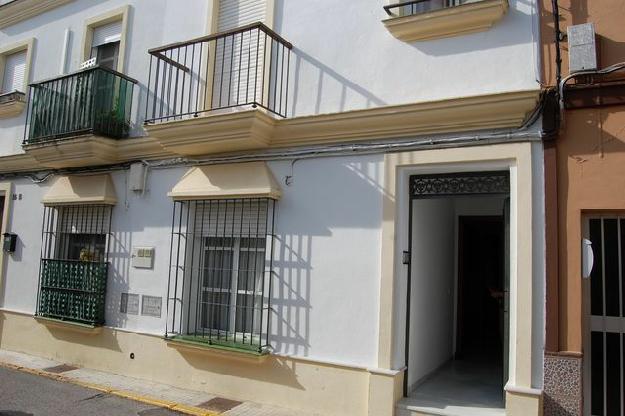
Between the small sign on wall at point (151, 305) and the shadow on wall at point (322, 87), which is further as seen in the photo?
the small sign on wall at point (151, 305)

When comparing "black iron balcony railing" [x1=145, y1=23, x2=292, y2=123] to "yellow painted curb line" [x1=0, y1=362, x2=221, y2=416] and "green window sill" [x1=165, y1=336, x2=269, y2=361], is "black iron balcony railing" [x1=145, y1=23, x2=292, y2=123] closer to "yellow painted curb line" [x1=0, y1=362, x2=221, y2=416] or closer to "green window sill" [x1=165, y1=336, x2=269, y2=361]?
"green window sill" [x1=165, y1=336, x2=269, y2=361]

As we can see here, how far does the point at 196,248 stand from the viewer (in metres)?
6.93

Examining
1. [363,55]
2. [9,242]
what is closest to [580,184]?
[363,55]

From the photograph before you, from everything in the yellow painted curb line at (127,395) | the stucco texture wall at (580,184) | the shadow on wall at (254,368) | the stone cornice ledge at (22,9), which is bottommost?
the yellow painted curb line at (127,395)

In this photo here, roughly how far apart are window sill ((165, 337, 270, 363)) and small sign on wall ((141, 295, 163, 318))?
0.55 metres

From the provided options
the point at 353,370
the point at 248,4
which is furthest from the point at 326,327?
the point at 248,4

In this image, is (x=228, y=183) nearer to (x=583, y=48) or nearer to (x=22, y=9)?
(x=583, y=48)

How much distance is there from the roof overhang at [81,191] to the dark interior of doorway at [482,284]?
5668 mm

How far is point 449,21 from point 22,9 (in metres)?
8.38

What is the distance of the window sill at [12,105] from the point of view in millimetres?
9359

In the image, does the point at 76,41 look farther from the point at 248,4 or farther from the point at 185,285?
the point at 185,285

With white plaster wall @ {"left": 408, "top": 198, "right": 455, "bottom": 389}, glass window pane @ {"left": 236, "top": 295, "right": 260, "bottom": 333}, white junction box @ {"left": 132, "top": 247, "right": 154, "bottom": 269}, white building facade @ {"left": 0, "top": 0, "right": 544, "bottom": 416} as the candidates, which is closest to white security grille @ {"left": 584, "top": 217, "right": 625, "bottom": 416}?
white building facade @ {"left": 0, "top": 0, "right": 544, "bottom": 416}

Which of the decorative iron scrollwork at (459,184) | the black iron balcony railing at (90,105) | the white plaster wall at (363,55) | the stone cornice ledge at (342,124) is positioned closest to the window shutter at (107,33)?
the white plaster wall at (363,55)

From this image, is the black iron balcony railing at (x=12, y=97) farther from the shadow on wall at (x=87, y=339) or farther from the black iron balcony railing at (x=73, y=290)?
the shadow on wall at (x=87, y=339)
